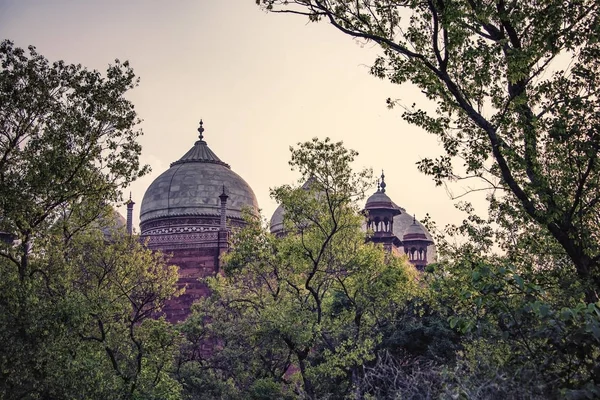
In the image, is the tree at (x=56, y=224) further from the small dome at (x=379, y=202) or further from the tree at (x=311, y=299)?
the small dome at (x=379, y=202)

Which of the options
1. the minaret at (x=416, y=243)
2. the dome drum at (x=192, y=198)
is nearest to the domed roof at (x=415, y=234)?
the minaret at (x=416, y=243)

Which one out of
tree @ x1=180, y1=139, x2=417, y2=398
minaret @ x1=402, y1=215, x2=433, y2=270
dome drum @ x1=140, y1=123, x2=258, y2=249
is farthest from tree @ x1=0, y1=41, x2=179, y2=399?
minaret @ x1=402, y1=215, x2=433, y2=270

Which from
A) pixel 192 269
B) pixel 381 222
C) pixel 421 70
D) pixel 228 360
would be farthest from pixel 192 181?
pixel 421 70

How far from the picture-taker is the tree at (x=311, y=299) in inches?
596

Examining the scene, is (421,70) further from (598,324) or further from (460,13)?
(598,324)

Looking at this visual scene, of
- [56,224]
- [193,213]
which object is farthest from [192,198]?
[56,224]

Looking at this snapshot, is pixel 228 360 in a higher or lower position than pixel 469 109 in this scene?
lower

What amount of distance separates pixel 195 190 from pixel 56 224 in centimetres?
1922

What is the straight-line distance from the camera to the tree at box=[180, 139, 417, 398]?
1513 cm

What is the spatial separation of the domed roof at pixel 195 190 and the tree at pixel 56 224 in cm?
1778

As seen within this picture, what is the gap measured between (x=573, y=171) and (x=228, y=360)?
1152 centimetres

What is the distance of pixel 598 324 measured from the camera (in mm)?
5508

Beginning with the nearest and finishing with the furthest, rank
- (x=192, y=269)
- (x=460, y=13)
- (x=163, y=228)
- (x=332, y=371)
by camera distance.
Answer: (x=460, y=13)
(x=332, y=371)
(x=192, y=269)
(x=163, y=228)

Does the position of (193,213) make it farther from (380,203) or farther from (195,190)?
(380,203)
